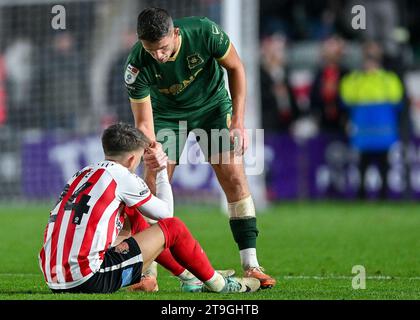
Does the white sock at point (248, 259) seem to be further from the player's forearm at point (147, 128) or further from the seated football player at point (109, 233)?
the player's forearm at point (147, 128)

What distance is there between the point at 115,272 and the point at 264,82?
11663 mm

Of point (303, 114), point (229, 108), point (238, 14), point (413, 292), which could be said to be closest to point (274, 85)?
point (303, 114)

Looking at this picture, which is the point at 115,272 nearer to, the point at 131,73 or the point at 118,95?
the point at 131,73

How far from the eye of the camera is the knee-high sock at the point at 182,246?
6.21 metres

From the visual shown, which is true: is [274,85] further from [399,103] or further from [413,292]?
[413,292]

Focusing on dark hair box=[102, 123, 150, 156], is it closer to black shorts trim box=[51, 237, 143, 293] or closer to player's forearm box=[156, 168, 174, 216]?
player's forearm box=[156, 168, 174, 216]

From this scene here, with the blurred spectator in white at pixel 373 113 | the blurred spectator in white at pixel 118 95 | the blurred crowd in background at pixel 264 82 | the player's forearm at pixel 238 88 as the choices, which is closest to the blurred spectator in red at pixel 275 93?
the blurred crowd in background at pixel 264 82

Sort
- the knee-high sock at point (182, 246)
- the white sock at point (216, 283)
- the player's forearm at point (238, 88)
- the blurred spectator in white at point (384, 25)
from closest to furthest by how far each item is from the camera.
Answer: the knee-high sock at point (182, 246) < the white sock at point (216, 283) < the player's forearm at point (238, 88) < the blurred spectator in white at point (384, 25)

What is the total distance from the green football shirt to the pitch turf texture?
137 cm

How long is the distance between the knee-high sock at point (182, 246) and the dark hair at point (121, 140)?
1.64 feet

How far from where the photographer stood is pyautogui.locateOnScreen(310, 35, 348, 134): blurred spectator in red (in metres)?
17.1

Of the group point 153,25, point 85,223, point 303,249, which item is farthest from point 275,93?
point 85,223

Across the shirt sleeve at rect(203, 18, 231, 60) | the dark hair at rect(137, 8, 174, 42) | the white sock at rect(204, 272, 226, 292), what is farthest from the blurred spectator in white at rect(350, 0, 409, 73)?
the white sock at rect(204, 272, 226, 292)

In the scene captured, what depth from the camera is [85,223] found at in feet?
19.7
